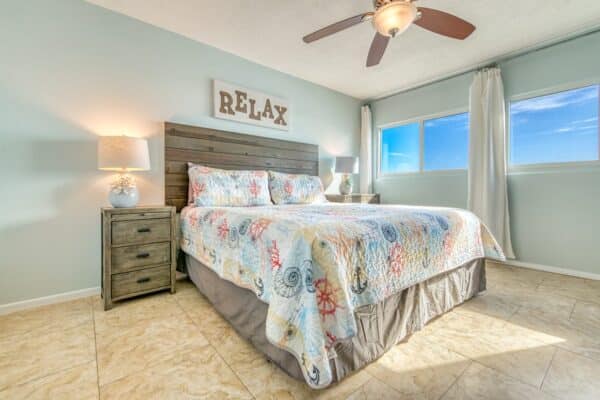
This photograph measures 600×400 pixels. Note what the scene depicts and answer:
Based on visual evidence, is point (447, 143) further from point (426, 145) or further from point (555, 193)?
point (555, 193)

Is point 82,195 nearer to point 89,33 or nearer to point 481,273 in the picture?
point 89,33

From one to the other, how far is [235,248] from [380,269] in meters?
0.85

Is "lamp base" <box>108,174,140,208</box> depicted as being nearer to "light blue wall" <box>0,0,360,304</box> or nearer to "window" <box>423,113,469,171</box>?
"light blue wall" <box>0,0,360,304</box>

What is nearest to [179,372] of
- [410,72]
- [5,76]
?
[5,76]

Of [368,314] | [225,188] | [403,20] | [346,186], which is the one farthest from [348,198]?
[368,314]

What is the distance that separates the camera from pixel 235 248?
61.3 inches

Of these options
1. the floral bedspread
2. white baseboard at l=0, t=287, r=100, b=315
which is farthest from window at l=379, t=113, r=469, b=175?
white baseboard at l=0, t=287, r=100, b=315

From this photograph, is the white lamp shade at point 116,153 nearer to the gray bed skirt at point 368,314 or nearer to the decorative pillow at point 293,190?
the gray bed skirt at point 368,314

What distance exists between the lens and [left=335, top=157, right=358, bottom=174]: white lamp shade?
3.92 meters

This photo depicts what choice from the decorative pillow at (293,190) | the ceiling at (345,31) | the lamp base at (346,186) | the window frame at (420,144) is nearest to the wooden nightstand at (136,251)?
the decorative pillow at (293,190)

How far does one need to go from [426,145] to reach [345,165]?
128 centimetres

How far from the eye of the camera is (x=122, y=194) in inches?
81.3

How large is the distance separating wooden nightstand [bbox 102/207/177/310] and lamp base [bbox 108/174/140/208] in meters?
0.12

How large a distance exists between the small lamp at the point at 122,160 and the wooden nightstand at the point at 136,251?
14 cm
